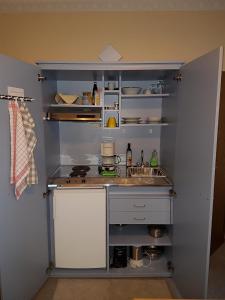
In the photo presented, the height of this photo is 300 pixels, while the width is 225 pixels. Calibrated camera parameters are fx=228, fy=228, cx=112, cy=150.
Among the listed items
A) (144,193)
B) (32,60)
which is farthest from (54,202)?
(32,60)

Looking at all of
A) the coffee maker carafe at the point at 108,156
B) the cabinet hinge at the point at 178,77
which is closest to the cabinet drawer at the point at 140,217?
the coffee maker carafe at the point at 108,156

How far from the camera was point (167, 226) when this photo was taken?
2.31 m

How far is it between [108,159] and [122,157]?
0.71ft

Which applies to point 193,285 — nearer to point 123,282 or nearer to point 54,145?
point 123,282

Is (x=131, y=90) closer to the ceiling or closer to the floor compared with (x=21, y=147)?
closer to the ceiling

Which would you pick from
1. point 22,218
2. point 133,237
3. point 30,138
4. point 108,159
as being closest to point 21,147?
point 30,138

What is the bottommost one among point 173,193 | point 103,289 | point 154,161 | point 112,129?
point 103,289

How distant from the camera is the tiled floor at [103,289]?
75.8 inches

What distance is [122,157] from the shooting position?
2670 millimetres

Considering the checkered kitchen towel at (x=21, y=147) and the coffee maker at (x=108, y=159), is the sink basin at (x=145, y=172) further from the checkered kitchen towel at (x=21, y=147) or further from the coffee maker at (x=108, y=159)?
the checkered kitchen towel at (x=21, y=147)

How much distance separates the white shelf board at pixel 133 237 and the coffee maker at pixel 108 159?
0.58 meters

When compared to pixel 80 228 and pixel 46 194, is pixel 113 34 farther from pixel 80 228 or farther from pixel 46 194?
pixel 80 228

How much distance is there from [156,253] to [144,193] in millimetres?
722

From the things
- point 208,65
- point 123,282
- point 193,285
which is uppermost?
point 208,65
